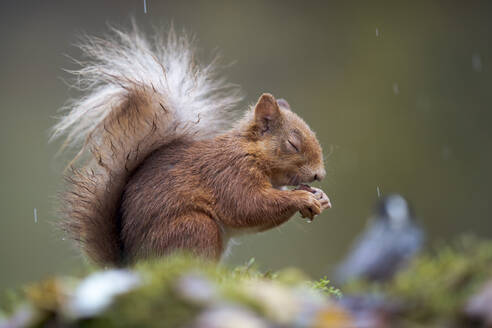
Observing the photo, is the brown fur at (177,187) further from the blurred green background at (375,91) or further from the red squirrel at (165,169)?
the blurred green background at (375,91)

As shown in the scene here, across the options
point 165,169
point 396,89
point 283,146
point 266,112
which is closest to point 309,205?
point 283,146

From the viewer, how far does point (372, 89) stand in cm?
384

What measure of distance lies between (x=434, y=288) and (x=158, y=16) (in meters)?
3.17

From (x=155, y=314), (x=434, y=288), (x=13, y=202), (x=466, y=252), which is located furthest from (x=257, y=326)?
(x=13, y=202)

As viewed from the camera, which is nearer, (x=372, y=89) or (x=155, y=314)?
(x=155, y=314)

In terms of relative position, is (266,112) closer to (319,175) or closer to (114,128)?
(319,175)

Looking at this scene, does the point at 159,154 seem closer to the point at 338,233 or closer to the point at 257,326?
the point at 257,326

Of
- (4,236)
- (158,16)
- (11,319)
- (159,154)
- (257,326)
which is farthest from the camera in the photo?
(158,16)

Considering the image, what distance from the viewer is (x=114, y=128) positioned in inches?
60.9

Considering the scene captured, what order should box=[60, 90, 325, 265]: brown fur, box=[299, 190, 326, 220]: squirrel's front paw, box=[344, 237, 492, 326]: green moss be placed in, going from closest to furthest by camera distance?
box=[344, 237, 492, 326]: green moss → box=[60, 90, 325, 265]: brown fur → box=[299, 190, 326, 220]: squirrel's front paw

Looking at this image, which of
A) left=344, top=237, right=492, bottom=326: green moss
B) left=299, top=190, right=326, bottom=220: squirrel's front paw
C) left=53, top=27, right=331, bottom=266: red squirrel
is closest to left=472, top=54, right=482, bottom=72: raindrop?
left=53, top=27, right=331, bottom=266: red squirrel

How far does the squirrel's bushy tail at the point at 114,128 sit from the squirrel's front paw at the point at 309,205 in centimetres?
38

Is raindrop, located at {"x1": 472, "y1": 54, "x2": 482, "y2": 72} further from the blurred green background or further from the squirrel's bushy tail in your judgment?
the squirrel's bushy tail

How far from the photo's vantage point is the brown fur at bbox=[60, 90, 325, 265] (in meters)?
1.46
